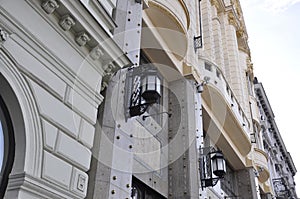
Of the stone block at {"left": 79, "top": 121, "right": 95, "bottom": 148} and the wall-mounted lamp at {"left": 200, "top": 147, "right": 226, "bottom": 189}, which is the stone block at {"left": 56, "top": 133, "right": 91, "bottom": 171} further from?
the wall-mounted lamp at {"left": 200, "top": 147, "right": 226, "bottom": 189}

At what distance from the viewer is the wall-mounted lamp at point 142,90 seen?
5.60 m

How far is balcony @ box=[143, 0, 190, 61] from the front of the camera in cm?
803

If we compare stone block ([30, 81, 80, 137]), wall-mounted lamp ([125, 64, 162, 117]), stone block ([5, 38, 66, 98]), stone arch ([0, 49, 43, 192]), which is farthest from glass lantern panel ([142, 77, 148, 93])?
stone arch ([0, 49, 43, 192])

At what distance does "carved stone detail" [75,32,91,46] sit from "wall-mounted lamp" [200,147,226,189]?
15.3 ft

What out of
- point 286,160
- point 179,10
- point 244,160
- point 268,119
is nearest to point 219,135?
point 244,160

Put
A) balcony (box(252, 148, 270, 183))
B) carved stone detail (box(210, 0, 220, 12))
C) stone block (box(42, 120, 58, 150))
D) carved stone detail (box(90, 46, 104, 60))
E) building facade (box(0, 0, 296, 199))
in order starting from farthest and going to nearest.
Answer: carved stone detail (box(210, 0, 220, 12)) < balcony (box(252, 148, 270, 183)) < carved stone detail (box(90, 46, 104, 60)) < stone block (box(42, 120, 58, 150)) < building facade (box(0, 0, 296, 199))

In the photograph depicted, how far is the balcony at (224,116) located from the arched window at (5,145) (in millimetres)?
7871

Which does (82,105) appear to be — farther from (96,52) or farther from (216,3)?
(216,3)

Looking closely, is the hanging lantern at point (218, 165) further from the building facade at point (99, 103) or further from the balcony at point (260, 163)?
the balcony at point (260, 163)

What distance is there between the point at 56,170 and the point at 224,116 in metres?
9.43

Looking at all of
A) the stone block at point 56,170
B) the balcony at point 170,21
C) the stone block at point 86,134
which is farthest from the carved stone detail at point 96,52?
the balcony at point 170,21

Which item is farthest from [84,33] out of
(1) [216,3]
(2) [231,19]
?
(2) [231,19]

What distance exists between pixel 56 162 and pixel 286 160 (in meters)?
36.8

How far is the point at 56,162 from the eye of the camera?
152 inches
